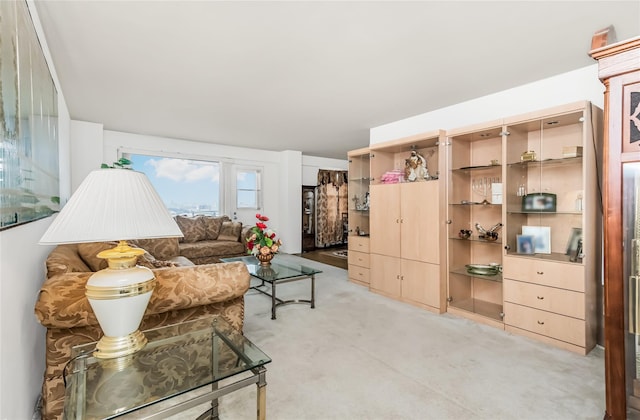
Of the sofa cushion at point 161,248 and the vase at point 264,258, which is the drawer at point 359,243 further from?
the sofa cushion at point 161,248

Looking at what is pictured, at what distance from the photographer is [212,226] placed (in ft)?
18.1

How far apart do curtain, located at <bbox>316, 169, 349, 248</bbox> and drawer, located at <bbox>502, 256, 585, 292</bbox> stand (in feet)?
16.1

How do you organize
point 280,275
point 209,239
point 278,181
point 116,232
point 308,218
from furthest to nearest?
point 308,218 → point 278,181 → point 209,239 → point 280,275 → point 116,232

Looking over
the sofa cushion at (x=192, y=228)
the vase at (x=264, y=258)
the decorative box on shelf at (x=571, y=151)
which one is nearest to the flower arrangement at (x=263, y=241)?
the vase at (x=264, y=258)

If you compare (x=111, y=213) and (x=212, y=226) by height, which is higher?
(x=111, y=213)

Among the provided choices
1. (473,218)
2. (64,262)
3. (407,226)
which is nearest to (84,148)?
(64,262)

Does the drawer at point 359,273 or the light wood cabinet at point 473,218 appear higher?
the light wood cabinet at point 473,218

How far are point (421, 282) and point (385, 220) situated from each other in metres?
0.89

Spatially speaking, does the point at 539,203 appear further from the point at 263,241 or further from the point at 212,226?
the point at 212,226

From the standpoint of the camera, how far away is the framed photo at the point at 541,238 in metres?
2.73

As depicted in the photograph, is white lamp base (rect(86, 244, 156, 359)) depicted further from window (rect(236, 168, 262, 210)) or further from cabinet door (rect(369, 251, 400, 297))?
window (rect(236, 168, 262, 210))

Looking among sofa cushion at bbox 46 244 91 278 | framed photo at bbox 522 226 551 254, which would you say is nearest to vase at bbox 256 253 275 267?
sofa cushion at bbox 46 244 91 278

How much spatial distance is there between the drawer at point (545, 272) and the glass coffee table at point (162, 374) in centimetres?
242

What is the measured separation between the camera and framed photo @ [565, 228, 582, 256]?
2506 mm
